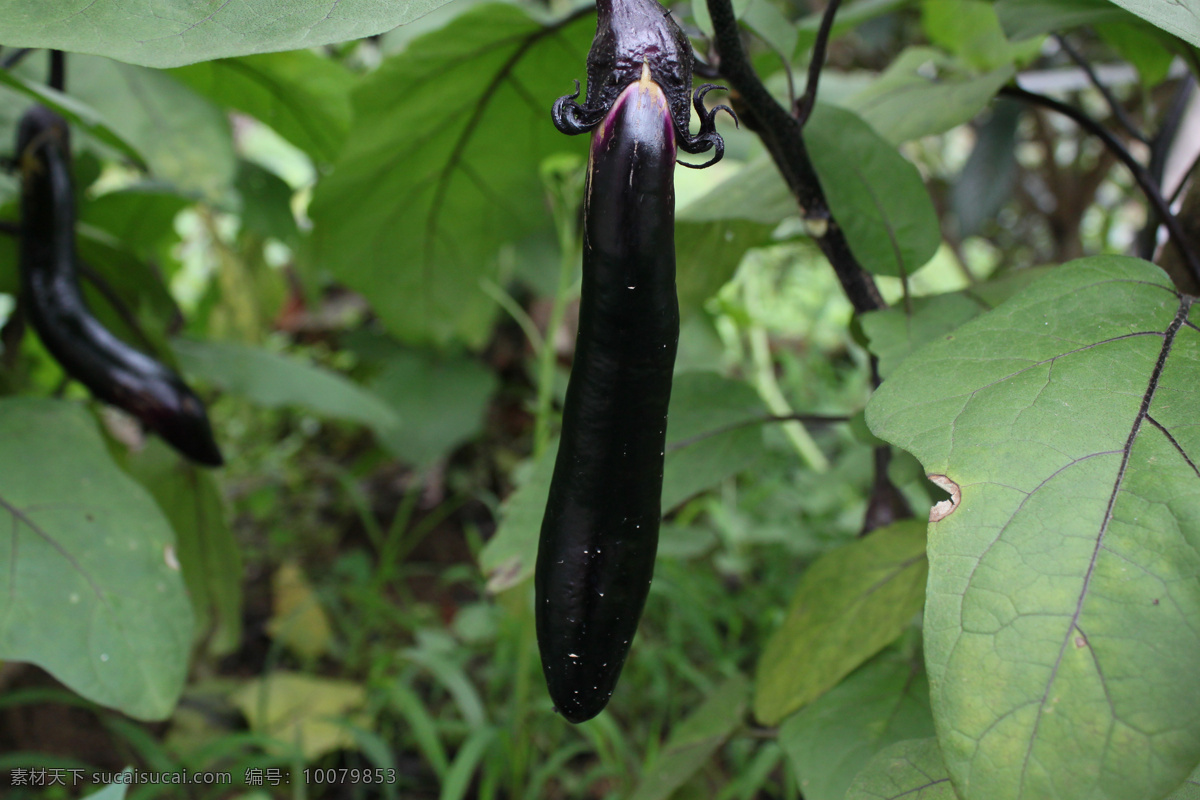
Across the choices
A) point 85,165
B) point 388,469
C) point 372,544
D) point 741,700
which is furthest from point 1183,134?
point 388,469

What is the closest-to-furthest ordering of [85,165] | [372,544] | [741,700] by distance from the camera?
[741,700], [85,165], [372,544]

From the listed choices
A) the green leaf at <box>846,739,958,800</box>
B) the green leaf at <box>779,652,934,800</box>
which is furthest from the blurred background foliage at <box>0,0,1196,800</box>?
the green leaf at <box>846,739,958,800</box>

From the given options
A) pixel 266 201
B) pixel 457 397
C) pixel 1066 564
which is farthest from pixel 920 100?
pixel 457 397

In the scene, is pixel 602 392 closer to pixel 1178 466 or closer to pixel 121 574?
pixel 1178 466

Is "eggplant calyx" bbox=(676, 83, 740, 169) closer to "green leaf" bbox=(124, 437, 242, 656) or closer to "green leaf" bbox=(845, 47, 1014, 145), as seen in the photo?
"green leaf" bbox=(845, 47, 1014, 145)

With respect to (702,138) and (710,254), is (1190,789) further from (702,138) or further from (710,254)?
(710,254)

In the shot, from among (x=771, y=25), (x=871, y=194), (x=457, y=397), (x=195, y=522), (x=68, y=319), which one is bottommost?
(x=457, y=397)

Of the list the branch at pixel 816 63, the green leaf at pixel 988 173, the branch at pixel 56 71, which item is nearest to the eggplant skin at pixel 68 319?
the branch at pixel 56 71
